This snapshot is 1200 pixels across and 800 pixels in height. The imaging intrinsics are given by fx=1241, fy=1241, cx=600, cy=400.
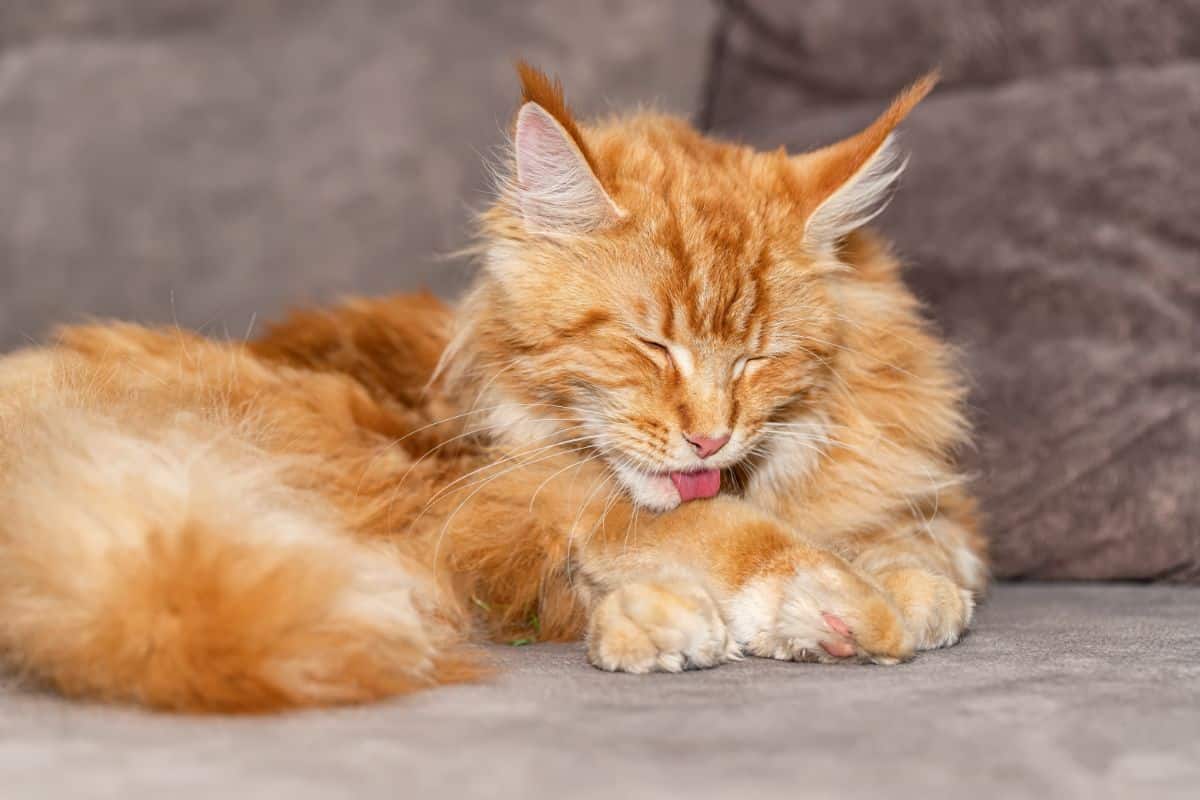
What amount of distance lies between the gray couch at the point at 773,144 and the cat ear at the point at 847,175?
0.58 metres

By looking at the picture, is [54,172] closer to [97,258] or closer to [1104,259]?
[97,258]

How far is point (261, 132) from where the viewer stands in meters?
2.65

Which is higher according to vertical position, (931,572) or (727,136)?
(727,136)

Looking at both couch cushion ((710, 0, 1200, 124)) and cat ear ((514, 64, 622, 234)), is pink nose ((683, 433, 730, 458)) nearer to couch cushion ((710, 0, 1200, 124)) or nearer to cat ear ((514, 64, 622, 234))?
cat ear ((514, 64, 622, 234))

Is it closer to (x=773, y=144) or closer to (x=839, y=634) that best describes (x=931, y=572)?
(x=839, y=634)

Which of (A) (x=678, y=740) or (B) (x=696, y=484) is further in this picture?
(B) (x=696, y=484)

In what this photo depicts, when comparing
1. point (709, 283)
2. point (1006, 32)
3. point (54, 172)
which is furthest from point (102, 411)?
point (1006, 32)

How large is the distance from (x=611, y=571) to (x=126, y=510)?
0.66 m

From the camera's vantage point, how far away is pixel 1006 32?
2477 millimetres

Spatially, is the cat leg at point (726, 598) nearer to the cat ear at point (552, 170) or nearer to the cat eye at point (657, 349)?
the cat eye at point (657, 349)

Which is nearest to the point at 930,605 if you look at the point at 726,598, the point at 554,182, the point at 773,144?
the point at 726,598

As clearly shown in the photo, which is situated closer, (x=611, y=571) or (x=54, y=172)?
(x=611, y=571)

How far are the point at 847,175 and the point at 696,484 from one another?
1.61 ft

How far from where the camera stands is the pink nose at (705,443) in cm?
165
